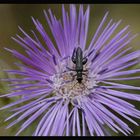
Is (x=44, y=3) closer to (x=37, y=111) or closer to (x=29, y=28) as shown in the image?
(x=29, y=28)

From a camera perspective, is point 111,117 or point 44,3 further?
point 44,3

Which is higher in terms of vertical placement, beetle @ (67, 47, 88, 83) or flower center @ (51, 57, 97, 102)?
beetle @ (67, 47, 88, 83)

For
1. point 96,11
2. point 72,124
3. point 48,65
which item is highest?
point 96,11

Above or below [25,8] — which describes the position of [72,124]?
below

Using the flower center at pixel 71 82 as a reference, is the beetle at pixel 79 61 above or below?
above

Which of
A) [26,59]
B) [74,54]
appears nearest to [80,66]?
[74,54]
